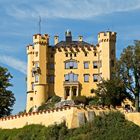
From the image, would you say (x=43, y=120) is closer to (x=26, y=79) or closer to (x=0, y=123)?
(x=0, y=123)

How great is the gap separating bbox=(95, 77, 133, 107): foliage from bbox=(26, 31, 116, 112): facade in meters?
15.9

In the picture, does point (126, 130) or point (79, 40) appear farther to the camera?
point (79, 40)

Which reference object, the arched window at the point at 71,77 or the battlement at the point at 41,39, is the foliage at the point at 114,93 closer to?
the arched window at the point at 71,77

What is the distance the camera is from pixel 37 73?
9906cm

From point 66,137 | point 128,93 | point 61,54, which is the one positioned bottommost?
point 66,137

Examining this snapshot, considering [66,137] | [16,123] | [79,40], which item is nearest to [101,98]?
[16,123]

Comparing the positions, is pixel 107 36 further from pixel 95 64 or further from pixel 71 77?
pixel 71 77

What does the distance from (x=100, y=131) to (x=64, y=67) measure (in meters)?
35.2

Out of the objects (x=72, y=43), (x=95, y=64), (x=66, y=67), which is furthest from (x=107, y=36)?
(x=66, y=67)

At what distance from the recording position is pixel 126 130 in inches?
2566

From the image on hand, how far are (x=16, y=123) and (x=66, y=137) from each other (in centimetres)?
1131

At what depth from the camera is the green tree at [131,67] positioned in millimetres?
75688

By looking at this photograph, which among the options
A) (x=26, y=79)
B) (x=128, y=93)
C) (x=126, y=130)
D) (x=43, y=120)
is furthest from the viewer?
(x=26, y=79)

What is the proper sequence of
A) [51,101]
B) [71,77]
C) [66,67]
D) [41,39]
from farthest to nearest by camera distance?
1. [41,39]
2. [66,67]
3. [71,77]
4. [51,101]
